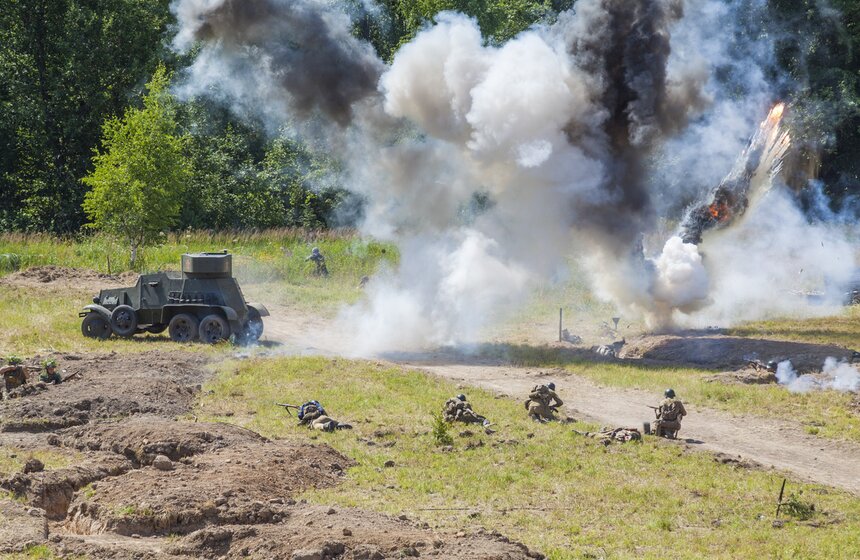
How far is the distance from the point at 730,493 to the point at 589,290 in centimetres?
2058

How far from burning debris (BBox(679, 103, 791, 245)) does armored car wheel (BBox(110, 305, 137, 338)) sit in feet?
49.7

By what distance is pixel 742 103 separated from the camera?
40312 millimetres

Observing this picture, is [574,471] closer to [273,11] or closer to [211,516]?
[211,516]

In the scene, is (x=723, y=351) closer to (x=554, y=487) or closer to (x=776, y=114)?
(x=776, y=114)

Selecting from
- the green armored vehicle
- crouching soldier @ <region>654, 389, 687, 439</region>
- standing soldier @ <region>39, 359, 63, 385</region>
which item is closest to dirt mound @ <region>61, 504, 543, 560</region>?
crouching soldier @ <region>654, 389, 687, 439</region>

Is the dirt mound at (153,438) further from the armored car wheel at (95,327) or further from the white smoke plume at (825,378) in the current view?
the white smoke plume at (825,378)

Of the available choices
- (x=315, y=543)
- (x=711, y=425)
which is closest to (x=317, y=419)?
(x=711, y=425)

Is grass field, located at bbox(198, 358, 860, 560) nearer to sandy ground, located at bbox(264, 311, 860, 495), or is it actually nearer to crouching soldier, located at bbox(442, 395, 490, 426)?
crouching soldier, located at bbox(442, 395, 490, 426)

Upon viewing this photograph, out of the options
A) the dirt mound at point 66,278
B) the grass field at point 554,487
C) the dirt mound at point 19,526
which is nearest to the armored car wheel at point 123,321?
the grass field at point 554,487

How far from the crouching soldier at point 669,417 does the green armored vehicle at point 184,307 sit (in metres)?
11.4

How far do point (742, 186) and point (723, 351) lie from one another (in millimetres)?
7632

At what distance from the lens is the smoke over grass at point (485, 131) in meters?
26.6

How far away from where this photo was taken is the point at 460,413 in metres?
19.9

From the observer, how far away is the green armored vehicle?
88.9ft
